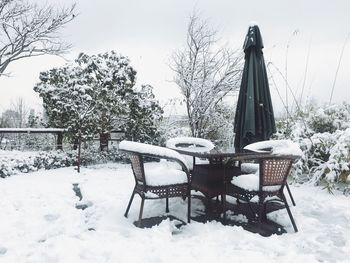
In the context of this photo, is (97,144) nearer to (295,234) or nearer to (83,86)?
(83,86)

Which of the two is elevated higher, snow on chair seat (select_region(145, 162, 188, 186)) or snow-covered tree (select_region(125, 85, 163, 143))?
snow-covered tree (select_region(125, 85, 163, 143))

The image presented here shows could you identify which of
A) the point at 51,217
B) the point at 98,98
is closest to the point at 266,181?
the point at 51,217

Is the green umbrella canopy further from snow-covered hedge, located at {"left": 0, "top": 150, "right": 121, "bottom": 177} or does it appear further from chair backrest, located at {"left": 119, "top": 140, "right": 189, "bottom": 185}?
snow-covered hedge, located at {"left": 0, "top": 150, "right": 121, "bottom": 177}

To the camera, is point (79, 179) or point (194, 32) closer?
point (79, 179)

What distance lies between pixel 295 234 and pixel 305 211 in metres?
0.73

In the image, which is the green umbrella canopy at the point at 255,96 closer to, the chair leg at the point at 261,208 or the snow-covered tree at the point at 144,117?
the chair leg at the point at 261,208

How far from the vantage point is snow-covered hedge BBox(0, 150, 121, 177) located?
545 cm

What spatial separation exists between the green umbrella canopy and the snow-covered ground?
981 millimetres

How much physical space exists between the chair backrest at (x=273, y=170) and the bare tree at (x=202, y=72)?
16.8ft

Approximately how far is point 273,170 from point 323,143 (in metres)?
2.12

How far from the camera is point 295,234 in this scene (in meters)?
2.73

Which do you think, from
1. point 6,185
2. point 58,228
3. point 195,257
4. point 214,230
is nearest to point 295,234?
point 214,230

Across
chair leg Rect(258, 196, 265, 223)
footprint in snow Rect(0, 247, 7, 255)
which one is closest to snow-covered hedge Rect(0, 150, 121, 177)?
footprint in snow Rect(0, 247, 7, 255)

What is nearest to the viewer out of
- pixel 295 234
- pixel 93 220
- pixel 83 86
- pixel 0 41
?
→ pixel 295 234
